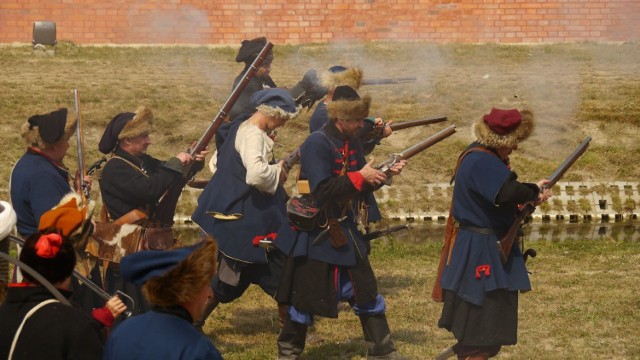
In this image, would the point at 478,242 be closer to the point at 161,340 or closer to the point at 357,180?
the point at 357,180

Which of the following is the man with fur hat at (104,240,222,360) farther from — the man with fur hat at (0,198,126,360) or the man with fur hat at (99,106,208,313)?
the man with fur hat at (99,106,208,313)

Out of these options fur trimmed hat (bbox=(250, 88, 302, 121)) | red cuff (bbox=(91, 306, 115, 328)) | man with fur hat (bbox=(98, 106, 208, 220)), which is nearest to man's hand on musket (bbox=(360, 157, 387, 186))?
fur trimmed hat (bbox=(250, 88, 302, 121))

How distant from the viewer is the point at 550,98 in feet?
62.9

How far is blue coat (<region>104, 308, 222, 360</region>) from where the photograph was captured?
4.24 metres

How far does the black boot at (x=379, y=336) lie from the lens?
817cm

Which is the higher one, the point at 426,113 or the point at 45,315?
the point at 45,315

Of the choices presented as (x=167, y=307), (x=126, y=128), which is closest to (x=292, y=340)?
(x=126, y=128)

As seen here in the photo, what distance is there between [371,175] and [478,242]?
2.76 ft

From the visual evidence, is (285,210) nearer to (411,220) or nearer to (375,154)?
(411,220)

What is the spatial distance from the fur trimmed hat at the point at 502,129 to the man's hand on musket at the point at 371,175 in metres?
0.75

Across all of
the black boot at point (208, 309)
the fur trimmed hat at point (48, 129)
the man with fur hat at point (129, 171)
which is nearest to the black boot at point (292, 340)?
the black boot at point (208, 309)

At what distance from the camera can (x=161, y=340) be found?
168 inches

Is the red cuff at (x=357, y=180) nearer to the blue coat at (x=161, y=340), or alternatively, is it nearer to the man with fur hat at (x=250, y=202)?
the man with fur hat at (x=250, y=202)

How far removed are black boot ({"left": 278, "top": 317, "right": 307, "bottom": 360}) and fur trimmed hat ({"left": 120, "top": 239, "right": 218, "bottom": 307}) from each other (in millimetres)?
3797
